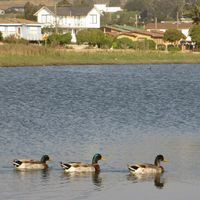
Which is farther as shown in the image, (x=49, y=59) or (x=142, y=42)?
(x=142, y=42)

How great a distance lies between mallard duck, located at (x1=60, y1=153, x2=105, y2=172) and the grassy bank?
146 feet

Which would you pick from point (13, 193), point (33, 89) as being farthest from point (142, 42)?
point (13, 193)

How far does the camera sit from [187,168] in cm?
2458

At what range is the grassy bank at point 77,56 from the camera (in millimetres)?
69531

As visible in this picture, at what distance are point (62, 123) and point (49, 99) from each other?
10965 mm

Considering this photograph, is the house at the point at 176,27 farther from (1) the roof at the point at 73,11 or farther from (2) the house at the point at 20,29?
(2) the house at the point at 20,29

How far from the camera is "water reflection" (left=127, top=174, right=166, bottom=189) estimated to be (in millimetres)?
22984

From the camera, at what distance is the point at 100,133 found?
3098 cm

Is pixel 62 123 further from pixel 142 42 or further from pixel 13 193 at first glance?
pixel 142 42

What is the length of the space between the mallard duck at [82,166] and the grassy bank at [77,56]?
4455cm

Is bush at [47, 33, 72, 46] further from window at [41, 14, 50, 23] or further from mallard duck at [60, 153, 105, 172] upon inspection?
mallard duck at [60, 153, 105, 172]

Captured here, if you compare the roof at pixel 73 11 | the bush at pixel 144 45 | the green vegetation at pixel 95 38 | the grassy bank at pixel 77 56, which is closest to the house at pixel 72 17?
the roof at pixel 73 11

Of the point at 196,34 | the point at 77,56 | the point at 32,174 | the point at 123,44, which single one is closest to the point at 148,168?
the point at 32,174

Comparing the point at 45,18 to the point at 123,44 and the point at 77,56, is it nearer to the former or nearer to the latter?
the point at 123,44
